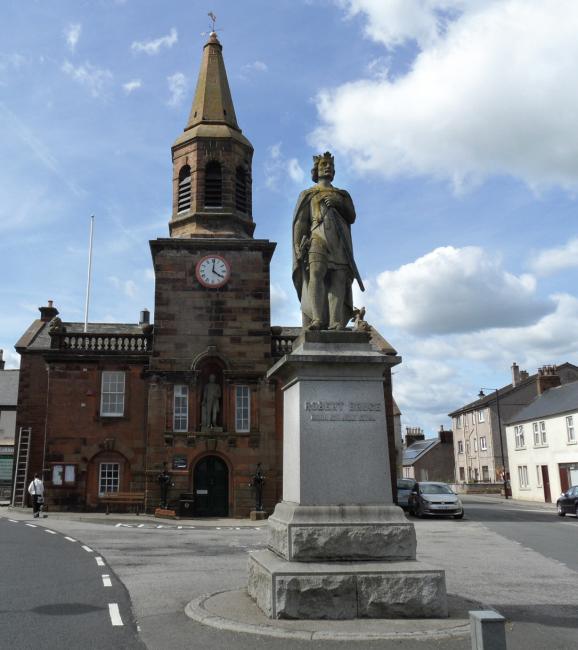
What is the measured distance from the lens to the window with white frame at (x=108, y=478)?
28.5m

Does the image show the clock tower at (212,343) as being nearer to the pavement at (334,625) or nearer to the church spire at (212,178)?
the church spire at (212,178)

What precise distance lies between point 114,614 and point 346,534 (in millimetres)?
3008

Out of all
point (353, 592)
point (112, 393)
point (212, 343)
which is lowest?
point (353, 592)

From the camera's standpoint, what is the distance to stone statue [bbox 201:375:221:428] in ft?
91.3

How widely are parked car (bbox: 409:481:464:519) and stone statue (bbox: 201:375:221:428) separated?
929 cm

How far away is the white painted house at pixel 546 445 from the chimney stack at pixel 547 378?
74 mm

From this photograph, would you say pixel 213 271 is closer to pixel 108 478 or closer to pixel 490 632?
pixel 108 478

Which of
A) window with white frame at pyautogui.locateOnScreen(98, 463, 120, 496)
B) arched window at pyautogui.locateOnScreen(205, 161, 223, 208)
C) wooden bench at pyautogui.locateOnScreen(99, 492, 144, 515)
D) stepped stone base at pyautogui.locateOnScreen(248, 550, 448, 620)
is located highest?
arched window at pyautogui.locateOnScreen(205, 161, 223, 208)

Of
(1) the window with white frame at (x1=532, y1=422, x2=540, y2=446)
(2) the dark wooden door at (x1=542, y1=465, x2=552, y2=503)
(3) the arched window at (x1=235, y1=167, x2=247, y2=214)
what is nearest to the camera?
(3) the arched window at (x1=235, y1=167, x2=247, y2=214)

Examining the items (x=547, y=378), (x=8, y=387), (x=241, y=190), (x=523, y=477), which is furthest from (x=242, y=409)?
(x=547, y=378)

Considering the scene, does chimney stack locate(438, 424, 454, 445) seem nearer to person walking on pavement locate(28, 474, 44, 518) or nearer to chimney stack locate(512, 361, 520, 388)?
chimney stack locate(512, 361, 520, 388)

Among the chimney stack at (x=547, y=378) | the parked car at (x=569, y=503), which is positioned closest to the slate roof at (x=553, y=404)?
the chimney stack at (x=547, y=378)

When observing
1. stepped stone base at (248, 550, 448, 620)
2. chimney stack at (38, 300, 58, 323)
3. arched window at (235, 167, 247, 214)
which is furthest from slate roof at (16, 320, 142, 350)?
stepped stone base at (248, 550, 448, 620)

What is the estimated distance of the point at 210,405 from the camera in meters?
27.9
